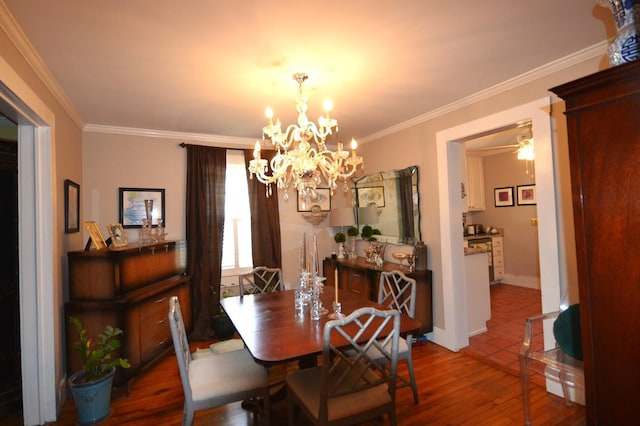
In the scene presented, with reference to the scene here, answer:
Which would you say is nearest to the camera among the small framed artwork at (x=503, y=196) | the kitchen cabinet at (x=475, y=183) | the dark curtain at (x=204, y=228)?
the dark curtain at (x=204, y=228)

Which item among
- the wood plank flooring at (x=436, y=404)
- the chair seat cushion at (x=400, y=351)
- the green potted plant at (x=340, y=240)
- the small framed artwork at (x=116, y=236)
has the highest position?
the small framed artwork at (x=116, y=236)

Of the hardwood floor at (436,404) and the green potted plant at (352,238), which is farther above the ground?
the green potted plant at (352,238)

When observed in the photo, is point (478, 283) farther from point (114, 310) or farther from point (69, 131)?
point (69, 131)

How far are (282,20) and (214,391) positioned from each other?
7.04ft

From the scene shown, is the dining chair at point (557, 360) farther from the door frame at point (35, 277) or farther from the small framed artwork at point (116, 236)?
the small framed artwork at point (116, 236)

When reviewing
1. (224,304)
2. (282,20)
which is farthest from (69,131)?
(282,20)

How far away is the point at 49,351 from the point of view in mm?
2301

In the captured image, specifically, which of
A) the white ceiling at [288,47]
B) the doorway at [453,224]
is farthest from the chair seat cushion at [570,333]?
the white ceiling at [288,47]

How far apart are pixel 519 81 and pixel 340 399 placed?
2.75m

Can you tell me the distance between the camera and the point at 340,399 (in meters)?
1.69

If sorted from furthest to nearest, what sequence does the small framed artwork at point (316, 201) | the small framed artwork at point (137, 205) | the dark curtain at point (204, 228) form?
1. the small framed artwork at point (316, 201)
2. the dark curtain at point (204, 228)
3. the small framed artwork at point (137, 205)

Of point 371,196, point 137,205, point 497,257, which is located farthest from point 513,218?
point 137,205

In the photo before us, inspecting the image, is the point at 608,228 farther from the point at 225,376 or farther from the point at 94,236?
the point at 94,236

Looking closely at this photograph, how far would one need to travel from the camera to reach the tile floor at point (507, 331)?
2991mm
